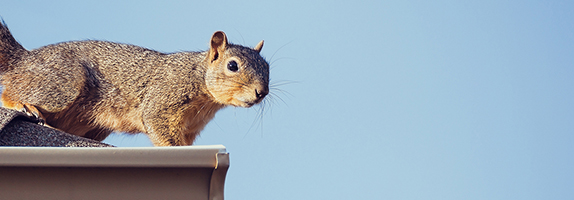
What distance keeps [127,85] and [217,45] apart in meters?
0.72

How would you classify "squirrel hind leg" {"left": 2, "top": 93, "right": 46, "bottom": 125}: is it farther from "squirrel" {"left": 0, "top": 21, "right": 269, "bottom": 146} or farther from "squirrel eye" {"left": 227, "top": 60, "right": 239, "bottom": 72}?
"squirrel eye" {"left": 227, "top": 60, "right": 239, "bottom": 72}

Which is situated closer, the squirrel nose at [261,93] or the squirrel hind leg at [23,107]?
the squirrel hind leg at [23,107]

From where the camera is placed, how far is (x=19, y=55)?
3.80 m

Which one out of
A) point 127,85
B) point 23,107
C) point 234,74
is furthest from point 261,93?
point 23,107

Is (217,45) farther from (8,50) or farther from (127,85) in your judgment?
(8,50)

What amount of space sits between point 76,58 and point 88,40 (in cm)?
45

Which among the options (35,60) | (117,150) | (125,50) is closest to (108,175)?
(117,150)

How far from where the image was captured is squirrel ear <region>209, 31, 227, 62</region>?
14.0 ft

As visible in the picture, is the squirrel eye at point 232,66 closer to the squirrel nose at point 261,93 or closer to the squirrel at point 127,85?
the squirrel at point 127,85

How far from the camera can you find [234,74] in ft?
13.3

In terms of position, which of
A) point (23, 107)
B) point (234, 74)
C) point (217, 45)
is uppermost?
point (217, 45)

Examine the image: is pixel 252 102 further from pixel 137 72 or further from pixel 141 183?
pixel 141 183

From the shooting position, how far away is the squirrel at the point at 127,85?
3.69 m

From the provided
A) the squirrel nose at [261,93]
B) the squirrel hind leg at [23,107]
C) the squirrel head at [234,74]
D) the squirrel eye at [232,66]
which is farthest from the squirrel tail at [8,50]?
the squirrel nose at [261,93]
